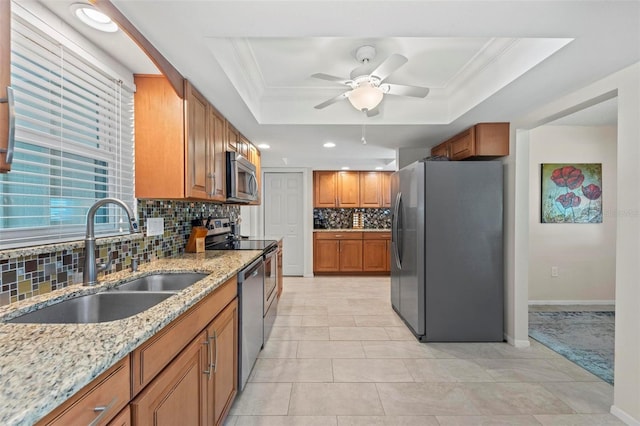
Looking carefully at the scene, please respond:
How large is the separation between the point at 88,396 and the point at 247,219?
5.02 metres

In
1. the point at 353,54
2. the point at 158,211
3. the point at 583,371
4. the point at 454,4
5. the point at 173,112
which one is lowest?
the point at 583,371

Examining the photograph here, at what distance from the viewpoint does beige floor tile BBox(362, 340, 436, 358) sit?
8.47 feet

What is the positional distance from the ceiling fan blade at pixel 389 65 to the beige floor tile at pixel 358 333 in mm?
2322

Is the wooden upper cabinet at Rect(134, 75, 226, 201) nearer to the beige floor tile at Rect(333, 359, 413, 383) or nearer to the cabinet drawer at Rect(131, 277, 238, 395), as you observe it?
the cabinet drawer at Rect(131, 277, 238, 395)

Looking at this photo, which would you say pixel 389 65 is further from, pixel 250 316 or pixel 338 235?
pixel 338 235

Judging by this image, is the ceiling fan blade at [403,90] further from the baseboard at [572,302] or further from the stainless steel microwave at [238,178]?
the baseboard at [572,302]

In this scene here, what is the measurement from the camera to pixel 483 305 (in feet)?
9.40

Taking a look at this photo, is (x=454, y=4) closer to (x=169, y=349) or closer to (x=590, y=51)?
(x=590, y=51)

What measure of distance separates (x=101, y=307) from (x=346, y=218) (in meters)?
5.18

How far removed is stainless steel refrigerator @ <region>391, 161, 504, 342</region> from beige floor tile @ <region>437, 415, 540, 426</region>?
41.6 inches

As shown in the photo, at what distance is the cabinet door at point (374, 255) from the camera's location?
18.9 ft

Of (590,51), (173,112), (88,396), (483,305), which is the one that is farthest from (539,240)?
(88,396)

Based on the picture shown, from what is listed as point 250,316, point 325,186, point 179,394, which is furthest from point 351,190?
point 179,394

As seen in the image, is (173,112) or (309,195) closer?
(173,112)
